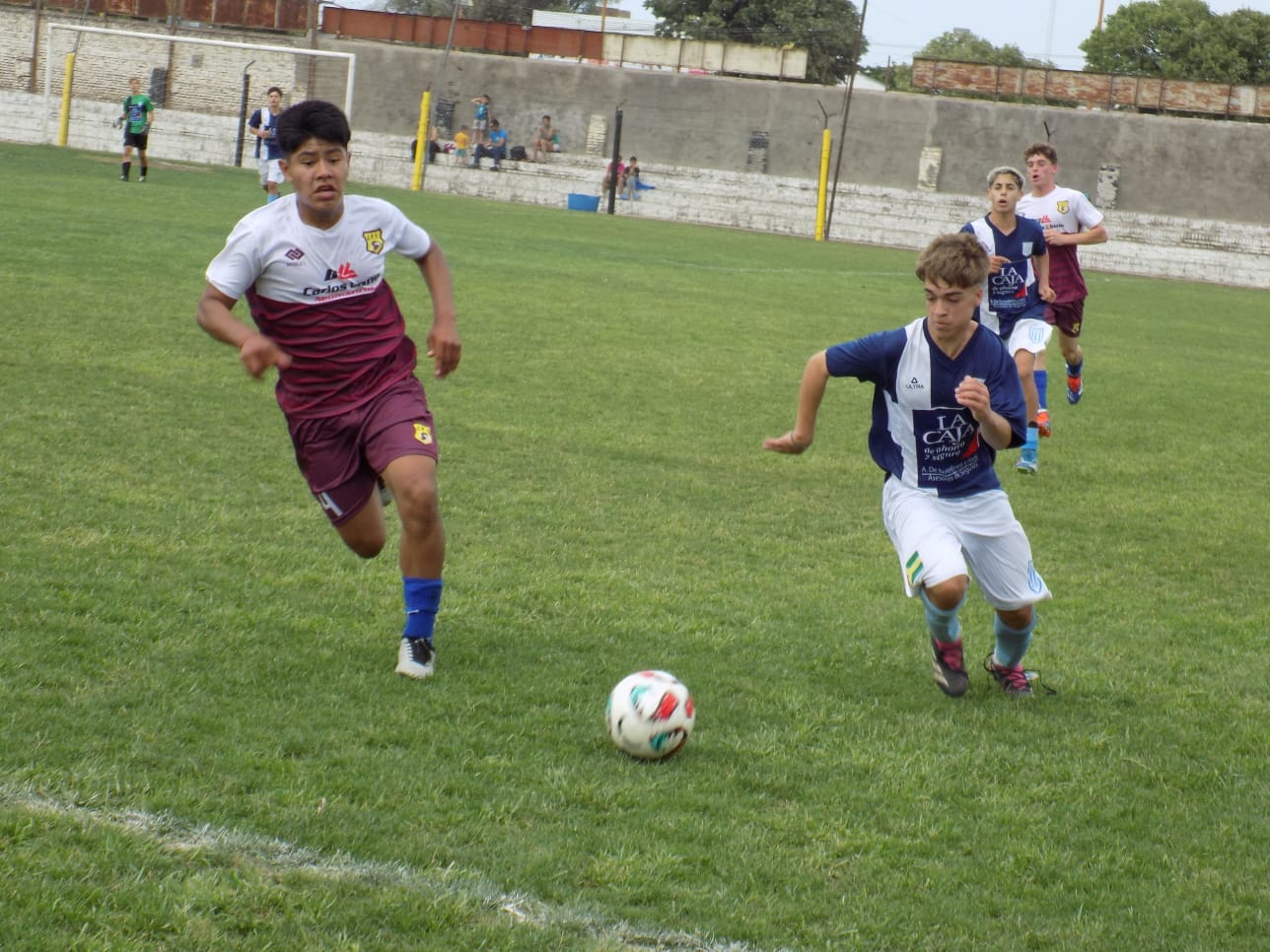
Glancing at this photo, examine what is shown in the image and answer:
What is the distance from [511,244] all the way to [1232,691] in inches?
705

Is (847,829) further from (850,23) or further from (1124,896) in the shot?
(850,23)

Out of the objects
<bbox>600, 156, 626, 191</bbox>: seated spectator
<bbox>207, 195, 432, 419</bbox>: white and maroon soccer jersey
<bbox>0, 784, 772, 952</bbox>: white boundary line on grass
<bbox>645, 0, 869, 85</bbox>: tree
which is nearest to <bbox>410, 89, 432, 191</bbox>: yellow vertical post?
<bbox>600, 156, 626, 191</bbox>: seated spectator

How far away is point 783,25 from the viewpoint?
66.1m

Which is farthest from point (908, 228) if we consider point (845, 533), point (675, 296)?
point (845, 533)

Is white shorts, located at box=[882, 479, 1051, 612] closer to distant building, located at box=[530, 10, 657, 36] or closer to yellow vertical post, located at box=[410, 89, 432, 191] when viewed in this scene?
yellow vertical post, located at box=[410, 89, 432, 191]

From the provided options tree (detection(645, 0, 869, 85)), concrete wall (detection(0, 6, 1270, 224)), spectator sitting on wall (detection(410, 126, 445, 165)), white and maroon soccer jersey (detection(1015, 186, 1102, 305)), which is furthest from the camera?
tree (detection(645, 0, 869, 85))

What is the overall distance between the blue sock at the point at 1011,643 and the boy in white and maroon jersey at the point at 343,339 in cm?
186

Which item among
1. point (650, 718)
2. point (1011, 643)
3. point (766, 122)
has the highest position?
point (766, 122)

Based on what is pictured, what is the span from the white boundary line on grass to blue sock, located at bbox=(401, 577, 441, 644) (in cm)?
132

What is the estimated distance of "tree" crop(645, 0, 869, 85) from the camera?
214 feet

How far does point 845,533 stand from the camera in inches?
278

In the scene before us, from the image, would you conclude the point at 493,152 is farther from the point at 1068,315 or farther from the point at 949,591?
the point at 949,591

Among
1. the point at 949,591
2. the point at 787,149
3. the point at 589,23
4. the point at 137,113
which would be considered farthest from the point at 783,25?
the point at 949,591

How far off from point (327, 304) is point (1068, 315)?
7.65 metres
